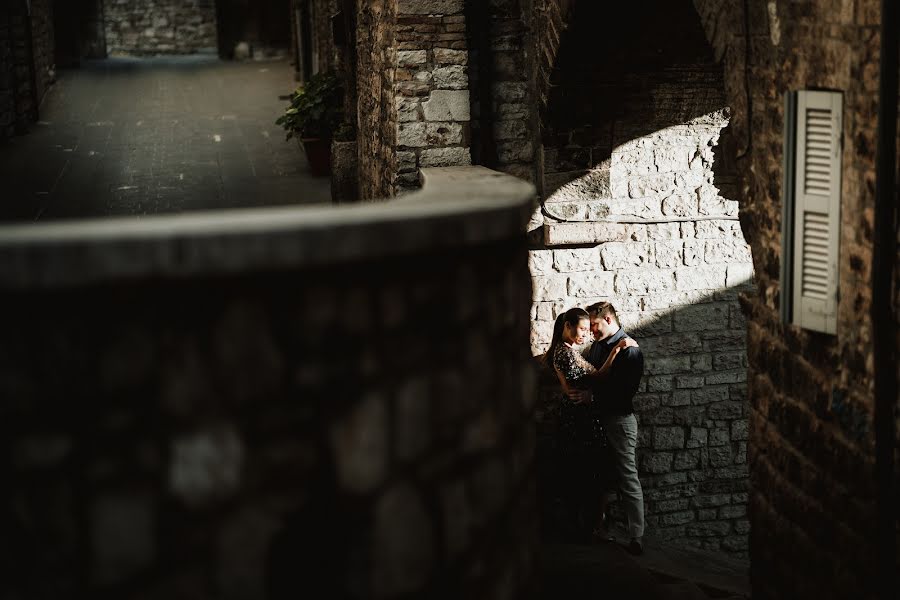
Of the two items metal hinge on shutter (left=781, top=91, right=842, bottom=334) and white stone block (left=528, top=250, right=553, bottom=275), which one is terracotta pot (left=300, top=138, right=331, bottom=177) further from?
metal hinge on shutter (left=781, top=91, right=842, bottom=334)

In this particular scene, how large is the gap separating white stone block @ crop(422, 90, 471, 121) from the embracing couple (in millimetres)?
1432

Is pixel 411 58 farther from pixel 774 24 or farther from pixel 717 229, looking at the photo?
pixel 774 24

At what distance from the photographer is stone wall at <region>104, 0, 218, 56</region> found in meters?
21.0

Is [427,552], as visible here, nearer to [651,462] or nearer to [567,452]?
[567,452]

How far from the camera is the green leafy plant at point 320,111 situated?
10828 mm

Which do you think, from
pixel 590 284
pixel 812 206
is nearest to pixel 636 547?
pixel 590 284

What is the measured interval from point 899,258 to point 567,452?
3462 mm

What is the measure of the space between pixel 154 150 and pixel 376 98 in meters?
4.91

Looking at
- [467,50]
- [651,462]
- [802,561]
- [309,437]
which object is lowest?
[651,462]

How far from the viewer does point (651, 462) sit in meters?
7.70

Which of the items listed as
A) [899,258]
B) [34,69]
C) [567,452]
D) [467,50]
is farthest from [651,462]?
[34,69]

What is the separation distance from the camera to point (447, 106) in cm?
685

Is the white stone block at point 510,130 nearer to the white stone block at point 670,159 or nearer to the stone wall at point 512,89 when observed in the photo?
the stone wall at point 512,89

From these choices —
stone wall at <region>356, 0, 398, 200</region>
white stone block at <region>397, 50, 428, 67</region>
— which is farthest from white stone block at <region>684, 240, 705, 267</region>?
white stone block at <region>397, 50, 428, 67</region>
